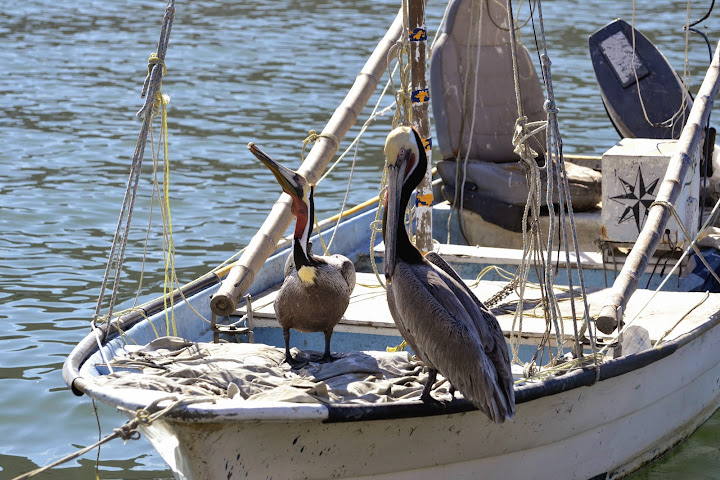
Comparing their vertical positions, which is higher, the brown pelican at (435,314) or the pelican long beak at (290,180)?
the pelican long beak at (290,180)

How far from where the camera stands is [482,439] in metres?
4.79

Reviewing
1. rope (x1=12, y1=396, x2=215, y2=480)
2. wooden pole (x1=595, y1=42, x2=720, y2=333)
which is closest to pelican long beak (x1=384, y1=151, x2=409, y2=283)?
rope (x1=12, y1=396, x2=215, y2=480)

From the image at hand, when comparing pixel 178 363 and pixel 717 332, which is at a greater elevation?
pixel 178 363

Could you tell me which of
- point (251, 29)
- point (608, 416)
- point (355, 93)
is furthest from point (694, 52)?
point (608, 416)

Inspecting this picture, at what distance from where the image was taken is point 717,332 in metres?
6.16

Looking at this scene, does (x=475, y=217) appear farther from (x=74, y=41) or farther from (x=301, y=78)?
(x=74, y=41)

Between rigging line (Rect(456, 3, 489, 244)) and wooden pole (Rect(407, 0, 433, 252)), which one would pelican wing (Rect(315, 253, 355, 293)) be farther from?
rigging line (Rect(456, 3, 489, 244))

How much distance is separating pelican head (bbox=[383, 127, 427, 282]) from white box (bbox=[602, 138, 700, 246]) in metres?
2.61

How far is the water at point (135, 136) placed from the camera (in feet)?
22.4

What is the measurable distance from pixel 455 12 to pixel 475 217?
1639 mm

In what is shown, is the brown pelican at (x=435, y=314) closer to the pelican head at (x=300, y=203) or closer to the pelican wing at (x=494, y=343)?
the pelican wing at (x=494, y=343)

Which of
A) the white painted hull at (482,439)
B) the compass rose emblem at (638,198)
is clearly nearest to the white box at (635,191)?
the compass rose emblem at (638,198)

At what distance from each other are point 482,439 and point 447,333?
72 centimetres

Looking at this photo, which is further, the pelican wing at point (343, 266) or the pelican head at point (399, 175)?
the pelican wing at point (343, 266)
